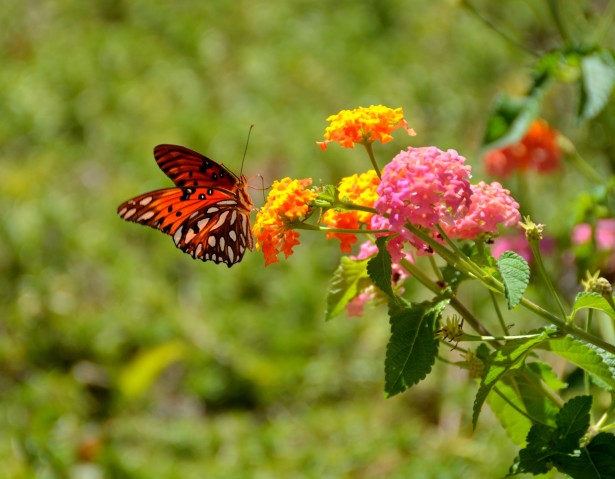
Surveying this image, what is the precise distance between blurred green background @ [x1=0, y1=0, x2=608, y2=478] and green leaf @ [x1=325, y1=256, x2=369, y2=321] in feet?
4.17

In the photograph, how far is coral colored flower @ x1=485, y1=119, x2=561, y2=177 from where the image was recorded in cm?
270

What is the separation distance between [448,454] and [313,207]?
1702mm

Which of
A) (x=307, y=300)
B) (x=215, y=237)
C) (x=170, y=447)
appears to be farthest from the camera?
(x=307, y=300)

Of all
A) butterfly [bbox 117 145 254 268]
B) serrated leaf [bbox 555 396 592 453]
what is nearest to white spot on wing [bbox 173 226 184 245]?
butterfly [bbox 117 145 254 268]

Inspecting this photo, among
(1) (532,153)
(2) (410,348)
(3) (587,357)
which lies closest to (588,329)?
(3) (587,357)

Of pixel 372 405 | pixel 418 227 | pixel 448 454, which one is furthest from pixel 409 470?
pixel 418 227

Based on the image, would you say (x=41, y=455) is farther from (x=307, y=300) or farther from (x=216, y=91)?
(x=216, y=91)

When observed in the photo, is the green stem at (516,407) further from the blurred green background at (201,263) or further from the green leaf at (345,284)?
the blurred green background at (201,263)

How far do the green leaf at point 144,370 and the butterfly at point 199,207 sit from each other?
1328 mm

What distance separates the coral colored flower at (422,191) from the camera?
47.3 inches

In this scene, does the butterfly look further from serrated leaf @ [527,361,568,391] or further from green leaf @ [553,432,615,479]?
green leaf @ [553,432,615,479]

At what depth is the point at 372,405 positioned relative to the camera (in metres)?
3.13

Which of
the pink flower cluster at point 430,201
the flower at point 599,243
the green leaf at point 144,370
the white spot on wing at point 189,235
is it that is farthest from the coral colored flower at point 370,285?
the green leaf at point 144,370

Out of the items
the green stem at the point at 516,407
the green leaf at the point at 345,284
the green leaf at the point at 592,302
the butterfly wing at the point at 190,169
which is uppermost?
the butterfly wing at the point at 190,169
